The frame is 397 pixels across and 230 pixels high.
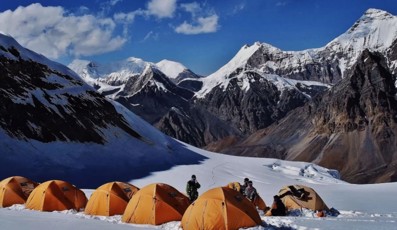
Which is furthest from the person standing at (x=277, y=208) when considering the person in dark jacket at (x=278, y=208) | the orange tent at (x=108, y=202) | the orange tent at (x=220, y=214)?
the orange tent at (x=108, y=202)

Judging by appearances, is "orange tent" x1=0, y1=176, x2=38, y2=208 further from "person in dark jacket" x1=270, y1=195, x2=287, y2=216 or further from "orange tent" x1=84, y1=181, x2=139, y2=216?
"person in dark jacket" x1=270, y1=195, x2=287, y2=216

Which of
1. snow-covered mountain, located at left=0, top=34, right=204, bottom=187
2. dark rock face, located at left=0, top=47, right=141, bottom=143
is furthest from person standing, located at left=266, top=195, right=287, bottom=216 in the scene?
dark rock face, located at left=0, top=47, right=141, bottom=143

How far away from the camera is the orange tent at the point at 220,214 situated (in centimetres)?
2131

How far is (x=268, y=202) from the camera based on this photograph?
35.2 m

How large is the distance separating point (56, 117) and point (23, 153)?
620 inches

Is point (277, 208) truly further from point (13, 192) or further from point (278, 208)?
point (13, 192)

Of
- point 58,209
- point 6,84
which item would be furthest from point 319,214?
point 6,84

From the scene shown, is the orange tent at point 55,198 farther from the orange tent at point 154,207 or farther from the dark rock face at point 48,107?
the dark rock face at point 48,107

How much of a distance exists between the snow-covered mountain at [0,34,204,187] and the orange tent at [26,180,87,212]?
2368 cm

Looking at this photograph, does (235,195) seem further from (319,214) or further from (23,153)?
(23,153)

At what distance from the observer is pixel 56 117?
70438mm

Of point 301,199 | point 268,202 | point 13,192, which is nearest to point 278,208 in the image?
point 301,199

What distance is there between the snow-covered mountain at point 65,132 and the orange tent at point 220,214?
33.9 metres

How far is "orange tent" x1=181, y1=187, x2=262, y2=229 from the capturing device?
Answer: 69.9 feet
